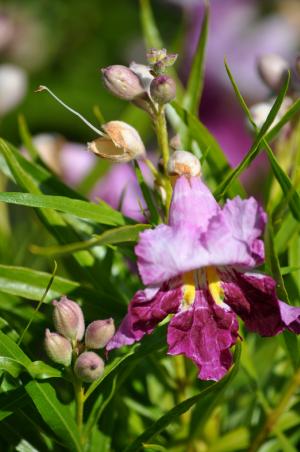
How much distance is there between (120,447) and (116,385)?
0.13 metres

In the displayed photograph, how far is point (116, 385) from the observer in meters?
0.71

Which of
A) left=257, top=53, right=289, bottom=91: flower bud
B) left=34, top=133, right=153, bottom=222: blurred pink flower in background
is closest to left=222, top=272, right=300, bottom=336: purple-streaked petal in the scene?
left=257, top=53, right=289, bottom=91: flower bud

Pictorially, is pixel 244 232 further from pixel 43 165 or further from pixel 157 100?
pixel 43 165

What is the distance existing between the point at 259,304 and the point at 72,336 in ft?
0.48

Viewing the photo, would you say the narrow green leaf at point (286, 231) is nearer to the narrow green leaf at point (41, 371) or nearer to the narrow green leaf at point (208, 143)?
the narrow green leaf at point (208, 143)

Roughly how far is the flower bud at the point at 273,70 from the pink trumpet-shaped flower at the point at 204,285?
24 centimetres

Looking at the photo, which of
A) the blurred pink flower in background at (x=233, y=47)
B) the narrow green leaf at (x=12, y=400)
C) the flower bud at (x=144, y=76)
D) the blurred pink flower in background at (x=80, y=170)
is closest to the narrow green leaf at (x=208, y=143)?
the flower bud at (x=144, y=76)

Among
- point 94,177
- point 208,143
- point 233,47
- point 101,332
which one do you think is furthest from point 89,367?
point 233,47

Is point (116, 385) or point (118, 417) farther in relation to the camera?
point (118, 417)

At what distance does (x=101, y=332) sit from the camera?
0.65 meters

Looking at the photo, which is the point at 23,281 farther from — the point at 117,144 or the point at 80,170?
the point at 80,170

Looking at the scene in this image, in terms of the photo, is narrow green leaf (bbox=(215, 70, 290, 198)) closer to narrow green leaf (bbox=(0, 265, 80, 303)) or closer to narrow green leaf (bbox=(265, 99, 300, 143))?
narrow green leaf (bbox=(265, 99, 300, 143))

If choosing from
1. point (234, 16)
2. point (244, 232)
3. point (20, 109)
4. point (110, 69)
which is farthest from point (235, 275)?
point (234, 16)

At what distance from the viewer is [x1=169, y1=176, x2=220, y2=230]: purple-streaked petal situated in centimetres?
65
